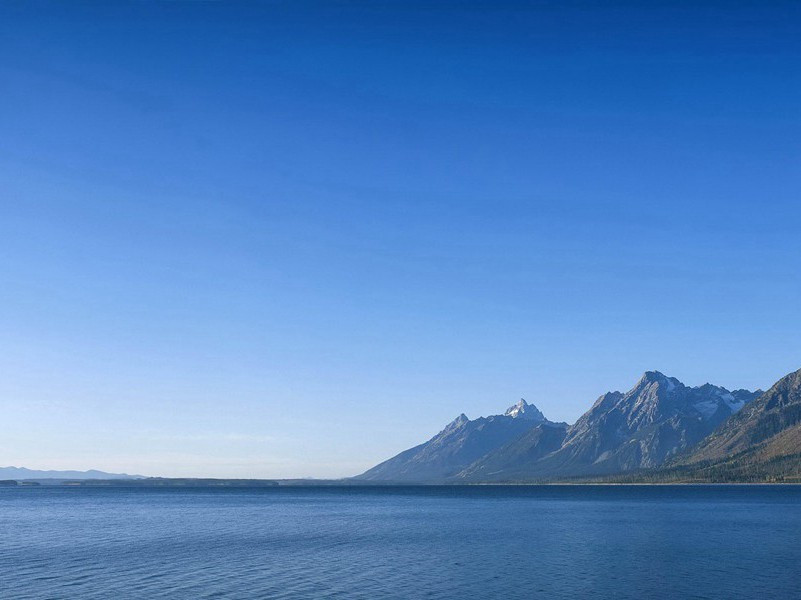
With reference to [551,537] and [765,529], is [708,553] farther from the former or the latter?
[765,529]

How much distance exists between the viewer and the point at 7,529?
561 feet

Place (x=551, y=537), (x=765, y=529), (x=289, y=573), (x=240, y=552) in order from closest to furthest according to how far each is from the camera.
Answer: (x=289, y=573) → (x=240, y=552) → (x=551, y=537) → (x=765, y=529)

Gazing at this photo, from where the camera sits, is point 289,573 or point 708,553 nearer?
point 289,573

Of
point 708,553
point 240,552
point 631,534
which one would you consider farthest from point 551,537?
point 240,552

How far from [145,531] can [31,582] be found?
80226mm

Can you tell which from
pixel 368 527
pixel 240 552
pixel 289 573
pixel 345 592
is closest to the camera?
pixel 345 592

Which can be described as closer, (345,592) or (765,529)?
(345,592)

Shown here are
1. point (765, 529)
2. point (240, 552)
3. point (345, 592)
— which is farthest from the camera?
point (765, 529)

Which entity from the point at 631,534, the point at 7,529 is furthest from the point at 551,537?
the point at 7,529

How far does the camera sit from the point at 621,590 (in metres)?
84.3

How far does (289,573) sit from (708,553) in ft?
217

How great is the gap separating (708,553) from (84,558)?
97.2 m

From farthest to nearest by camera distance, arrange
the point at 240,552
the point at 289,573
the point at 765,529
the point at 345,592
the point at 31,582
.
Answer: the point at 765,529 → the point at 240,552 → the point at 289,573 → the point at 31,582 → the point at 345,592

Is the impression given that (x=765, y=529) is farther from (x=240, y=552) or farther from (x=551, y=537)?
(x=240, y=552)
